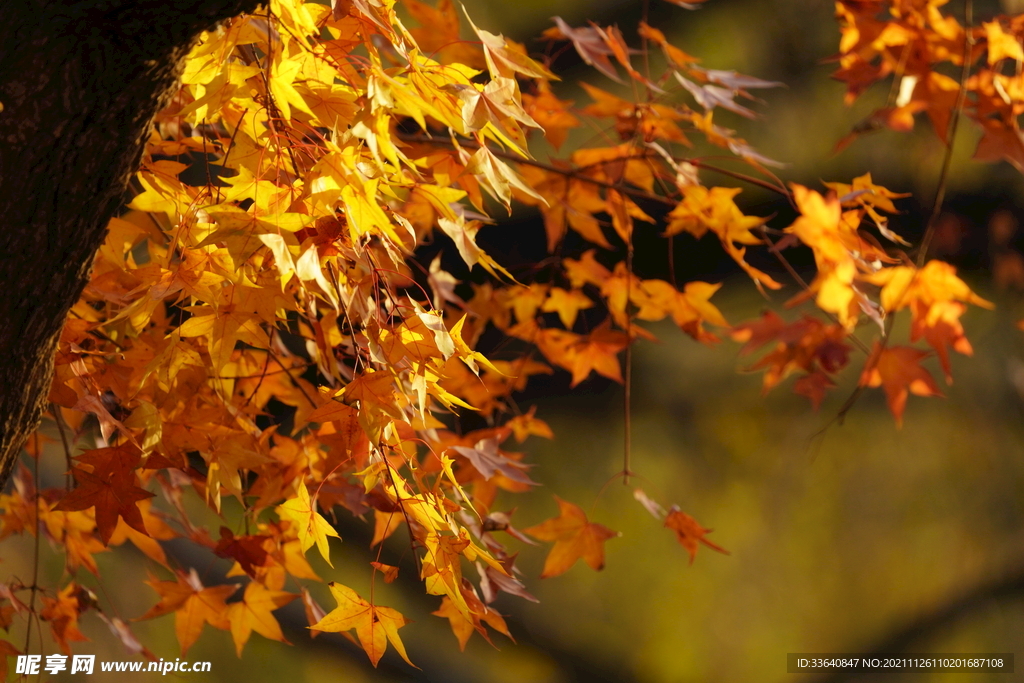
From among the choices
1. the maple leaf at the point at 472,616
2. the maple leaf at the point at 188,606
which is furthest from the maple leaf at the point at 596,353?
the maple leaf at the point at 188,606

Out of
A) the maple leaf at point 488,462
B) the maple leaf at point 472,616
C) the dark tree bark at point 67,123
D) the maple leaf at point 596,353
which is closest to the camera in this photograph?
the dark tree bark at point 67,123

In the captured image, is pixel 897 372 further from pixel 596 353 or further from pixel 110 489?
pixel 110 489

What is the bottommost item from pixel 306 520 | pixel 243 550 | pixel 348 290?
pixel 243 550

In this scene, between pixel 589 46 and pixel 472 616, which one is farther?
pixel 589 46

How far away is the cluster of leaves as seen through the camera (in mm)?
550

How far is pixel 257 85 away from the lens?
0.64 meters

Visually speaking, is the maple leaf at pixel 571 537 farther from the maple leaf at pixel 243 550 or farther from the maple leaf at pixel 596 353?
the maple leaf at pixel 243 550

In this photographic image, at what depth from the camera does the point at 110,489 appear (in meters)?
0.66

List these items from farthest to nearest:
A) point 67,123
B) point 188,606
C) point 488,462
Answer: point 188,606, point 488,462, point 67,123

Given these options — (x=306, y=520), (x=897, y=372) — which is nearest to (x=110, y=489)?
(x=306, y=520)

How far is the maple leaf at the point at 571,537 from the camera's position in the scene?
103cm

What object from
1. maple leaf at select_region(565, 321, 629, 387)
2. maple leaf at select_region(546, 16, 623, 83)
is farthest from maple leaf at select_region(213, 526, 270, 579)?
maple leaf at select_region(546, 16, 623, 83)

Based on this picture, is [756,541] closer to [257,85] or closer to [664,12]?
[664,12]

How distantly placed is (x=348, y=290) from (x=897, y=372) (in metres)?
0.86
